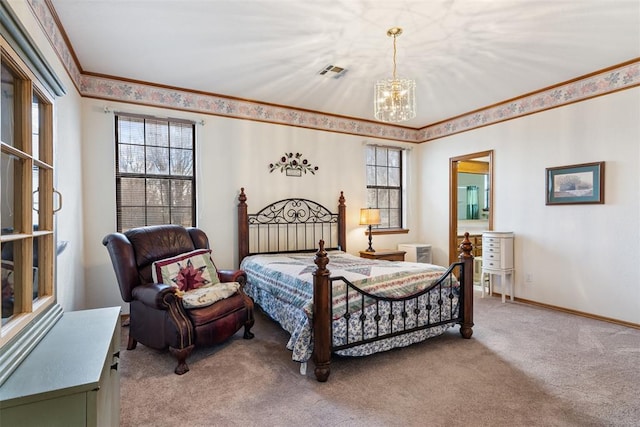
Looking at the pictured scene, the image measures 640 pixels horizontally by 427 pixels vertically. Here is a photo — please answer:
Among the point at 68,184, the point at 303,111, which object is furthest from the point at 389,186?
the point at 68,184

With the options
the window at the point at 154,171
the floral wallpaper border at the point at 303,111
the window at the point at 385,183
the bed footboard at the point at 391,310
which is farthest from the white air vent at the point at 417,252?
the window at the point at 154,171

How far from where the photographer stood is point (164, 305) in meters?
2.52

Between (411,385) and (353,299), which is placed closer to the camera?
(411,385)

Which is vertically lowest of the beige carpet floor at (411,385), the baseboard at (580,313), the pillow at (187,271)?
the beige carpet floor at (411,385)

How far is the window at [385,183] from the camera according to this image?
548 centimetres

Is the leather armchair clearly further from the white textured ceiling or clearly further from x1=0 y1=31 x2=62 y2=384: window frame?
the white textured ceiling

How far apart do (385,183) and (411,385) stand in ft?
12.4

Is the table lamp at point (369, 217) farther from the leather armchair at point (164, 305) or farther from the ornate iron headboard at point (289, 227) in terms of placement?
the leather armchair at point (164, 305)

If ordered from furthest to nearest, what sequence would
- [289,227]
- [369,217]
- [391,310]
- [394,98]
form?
[369,217] → [289,227] → [394,98] → [391,310]

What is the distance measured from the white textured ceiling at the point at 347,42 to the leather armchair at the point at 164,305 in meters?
1.68

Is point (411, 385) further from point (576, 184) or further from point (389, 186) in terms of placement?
point (389, 186)

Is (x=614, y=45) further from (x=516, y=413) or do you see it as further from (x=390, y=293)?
(x=516, y=413)

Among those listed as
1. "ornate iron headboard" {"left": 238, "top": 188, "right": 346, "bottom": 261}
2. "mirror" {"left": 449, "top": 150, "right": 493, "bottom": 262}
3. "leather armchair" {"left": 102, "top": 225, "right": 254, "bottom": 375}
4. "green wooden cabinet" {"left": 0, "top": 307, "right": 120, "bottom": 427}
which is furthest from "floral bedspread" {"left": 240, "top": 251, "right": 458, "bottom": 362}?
"mirror" {"left": 449, "top": 150, "right": 493, "bottom": 262}

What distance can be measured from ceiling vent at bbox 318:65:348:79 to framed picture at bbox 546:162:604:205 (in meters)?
2.77
